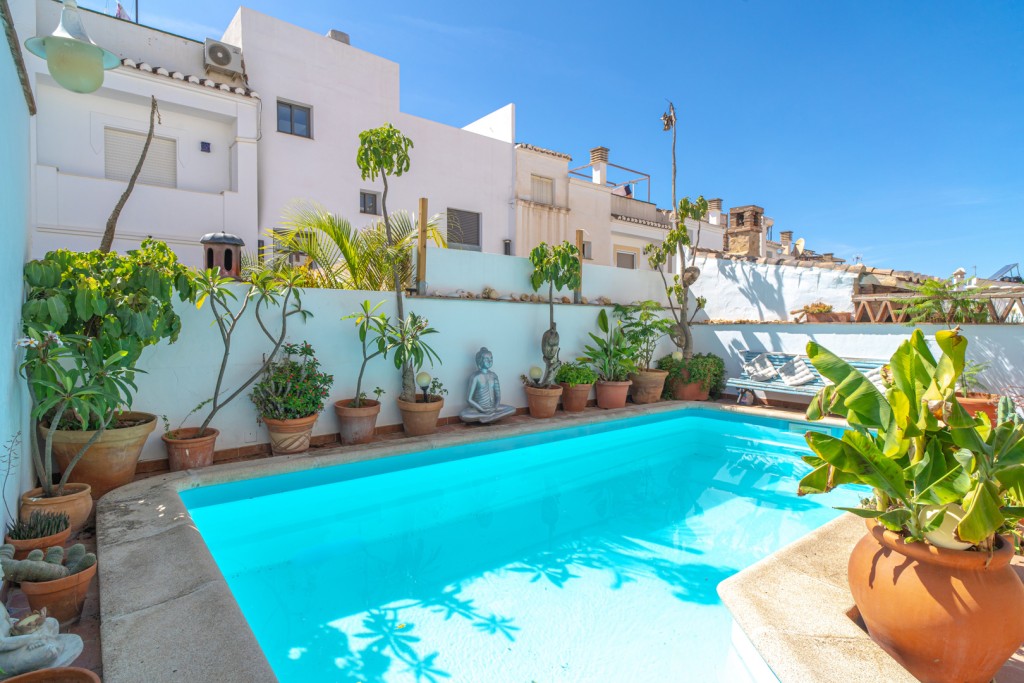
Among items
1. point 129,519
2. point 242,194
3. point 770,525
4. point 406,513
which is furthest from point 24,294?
point 242,194

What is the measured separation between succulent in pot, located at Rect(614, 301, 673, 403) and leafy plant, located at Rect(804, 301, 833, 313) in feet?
9.29

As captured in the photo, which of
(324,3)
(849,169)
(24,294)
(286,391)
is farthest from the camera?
(849,169)

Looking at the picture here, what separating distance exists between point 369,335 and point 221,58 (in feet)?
28.8

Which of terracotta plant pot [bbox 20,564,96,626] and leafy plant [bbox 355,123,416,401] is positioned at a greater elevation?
leafy plant [bbox 355,123,416,401]

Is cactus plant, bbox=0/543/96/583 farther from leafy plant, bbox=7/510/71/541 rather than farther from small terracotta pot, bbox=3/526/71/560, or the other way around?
leafy plant, bbox=7/510/71/541

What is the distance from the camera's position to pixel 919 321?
8578 millimetres

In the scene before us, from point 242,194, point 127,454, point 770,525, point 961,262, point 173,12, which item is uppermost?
point 173,12

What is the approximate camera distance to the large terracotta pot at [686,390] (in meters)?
10.4

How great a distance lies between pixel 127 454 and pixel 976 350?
11.8m

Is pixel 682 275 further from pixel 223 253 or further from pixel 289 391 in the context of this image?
pixel 223 253

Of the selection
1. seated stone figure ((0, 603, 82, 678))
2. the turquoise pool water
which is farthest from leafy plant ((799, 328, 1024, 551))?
seated stone figure ((0, 603, 82, 678))

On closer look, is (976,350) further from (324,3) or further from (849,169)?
(324,3)

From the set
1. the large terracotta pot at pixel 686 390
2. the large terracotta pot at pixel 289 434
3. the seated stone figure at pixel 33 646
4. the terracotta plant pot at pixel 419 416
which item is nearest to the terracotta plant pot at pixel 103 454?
the large terracotta pot at pixel 289 434

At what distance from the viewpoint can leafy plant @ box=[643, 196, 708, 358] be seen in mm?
10586
